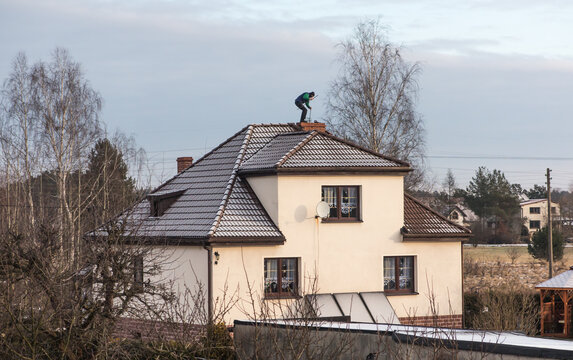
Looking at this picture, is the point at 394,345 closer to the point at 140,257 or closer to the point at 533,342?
the point at 533,342

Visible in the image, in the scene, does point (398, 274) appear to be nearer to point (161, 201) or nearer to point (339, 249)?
point (339, 249)

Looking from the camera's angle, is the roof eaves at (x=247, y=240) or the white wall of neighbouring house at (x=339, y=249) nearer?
the roof eaves at (x=247, y=240)

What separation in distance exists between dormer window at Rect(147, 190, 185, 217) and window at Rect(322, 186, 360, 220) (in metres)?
4.91

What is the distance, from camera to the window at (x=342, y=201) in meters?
27.0

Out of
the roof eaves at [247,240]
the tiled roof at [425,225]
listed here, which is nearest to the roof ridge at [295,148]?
the roof eaves at [247,240]

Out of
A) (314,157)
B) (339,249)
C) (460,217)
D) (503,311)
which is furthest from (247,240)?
(460,217)

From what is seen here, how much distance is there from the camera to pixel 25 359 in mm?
15742

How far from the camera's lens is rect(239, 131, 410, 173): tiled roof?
26.5m

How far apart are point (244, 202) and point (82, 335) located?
1030cm

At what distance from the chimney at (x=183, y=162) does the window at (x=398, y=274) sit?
341 inches

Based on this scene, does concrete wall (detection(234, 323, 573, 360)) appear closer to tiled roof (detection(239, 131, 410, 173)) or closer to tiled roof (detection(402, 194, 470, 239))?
tiled roof (detection(239, 131, 410, 173))

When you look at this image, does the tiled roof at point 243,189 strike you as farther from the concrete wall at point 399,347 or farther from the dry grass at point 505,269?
the dry grass at point 505,269

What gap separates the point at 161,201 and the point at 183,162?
3.85 metres

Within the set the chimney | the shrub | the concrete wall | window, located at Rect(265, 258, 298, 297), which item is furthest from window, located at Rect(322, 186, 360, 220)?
the concrete wall
